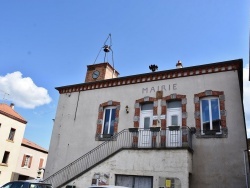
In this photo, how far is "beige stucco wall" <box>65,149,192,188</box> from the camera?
9.41 meters

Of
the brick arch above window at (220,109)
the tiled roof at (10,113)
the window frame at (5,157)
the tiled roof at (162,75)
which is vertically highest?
the tiled roof at (10,113)

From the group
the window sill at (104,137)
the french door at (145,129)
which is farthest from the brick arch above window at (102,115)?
the french door at (145,129)

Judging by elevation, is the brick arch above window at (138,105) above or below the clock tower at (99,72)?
below

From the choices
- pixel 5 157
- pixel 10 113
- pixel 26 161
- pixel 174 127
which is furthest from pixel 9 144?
pixel 174 127

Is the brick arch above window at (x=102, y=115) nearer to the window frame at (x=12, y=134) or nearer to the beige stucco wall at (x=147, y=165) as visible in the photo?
the beige stucco wall at (x=147, y=165)

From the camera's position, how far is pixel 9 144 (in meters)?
26.6

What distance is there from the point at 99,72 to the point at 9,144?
16842 millimetres

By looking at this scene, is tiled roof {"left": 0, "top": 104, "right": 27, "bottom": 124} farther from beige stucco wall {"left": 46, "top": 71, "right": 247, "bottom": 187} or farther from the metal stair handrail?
the metal stair handrail

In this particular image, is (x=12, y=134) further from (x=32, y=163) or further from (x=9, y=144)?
(x=32, y=163)

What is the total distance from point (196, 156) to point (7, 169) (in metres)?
23.3

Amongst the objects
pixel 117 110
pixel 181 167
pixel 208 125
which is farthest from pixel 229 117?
pixel 117 110

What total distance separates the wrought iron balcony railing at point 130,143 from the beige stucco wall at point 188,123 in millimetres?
412

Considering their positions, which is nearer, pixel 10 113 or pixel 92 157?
pixel 92 157

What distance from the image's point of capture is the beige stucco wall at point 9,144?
25.7 m
